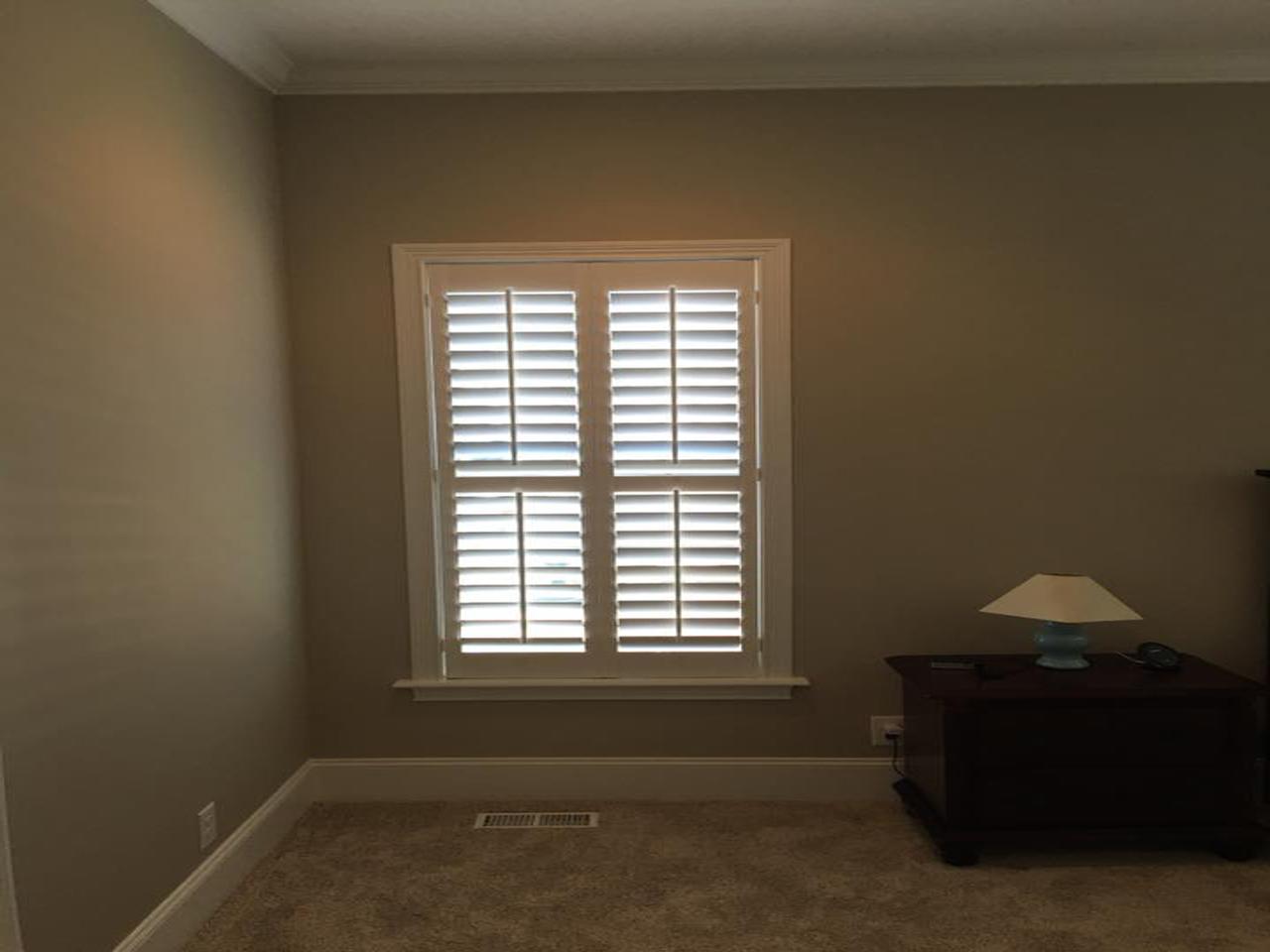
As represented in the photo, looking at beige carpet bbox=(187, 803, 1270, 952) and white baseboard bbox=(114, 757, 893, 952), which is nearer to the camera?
beige carpet bbox=(187, 803, 1270, 952)

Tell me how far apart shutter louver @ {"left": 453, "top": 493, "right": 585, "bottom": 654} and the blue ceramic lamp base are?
5.06ft

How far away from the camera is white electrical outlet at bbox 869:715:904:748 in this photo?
311 centimetres

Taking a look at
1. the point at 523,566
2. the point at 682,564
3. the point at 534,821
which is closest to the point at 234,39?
the point at 523,566

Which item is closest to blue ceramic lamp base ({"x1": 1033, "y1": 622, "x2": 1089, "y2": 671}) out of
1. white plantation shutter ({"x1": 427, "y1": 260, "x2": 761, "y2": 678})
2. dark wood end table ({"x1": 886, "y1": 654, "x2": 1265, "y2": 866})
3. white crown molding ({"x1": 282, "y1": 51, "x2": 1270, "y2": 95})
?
dark wood end table ({"x1": 886, "y1": 654, "x2": 1265, "y2": 866})

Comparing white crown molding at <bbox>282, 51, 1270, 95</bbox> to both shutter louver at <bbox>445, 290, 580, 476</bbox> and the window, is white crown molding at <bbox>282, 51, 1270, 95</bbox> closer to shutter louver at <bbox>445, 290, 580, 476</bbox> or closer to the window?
the window

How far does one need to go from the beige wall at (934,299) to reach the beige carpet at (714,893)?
2.32 feet

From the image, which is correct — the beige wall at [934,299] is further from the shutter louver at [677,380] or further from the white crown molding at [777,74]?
the shutter louver at [677,380]

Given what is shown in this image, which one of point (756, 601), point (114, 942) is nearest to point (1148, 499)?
point (756, 601)

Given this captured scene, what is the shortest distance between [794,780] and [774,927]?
2.72 ft

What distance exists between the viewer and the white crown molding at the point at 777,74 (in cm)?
288

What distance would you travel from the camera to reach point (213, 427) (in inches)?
99.1

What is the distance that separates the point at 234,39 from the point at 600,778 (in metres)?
2.69

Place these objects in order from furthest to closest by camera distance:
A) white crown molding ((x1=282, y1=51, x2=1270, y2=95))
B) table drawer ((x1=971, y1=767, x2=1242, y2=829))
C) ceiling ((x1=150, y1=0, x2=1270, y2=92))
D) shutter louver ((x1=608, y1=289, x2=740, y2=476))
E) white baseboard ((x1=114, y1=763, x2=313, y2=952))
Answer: shutter louver ((x1=608, y1=289, x2=740, y2=476)) → white crown molding ((x1=282, y1=51, x2=1270, y2=95)) → table drawer ((x1=971, y1=767, x2=1242, y2=829)) → ceiling ((x1=150, y1=0, x2=1270, y2=92)) → white baseboard ((x1=114, y1=763, x2=313, y2=952))

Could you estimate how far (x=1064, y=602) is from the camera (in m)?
2.73
